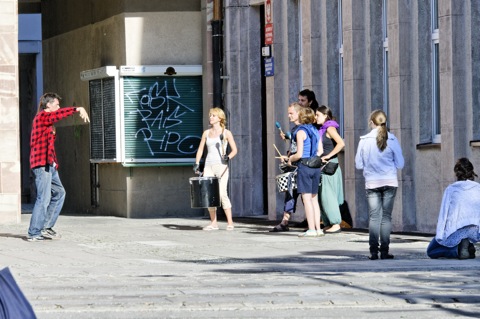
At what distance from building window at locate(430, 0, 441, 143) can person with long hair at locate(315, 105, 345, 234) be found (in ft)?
3.99

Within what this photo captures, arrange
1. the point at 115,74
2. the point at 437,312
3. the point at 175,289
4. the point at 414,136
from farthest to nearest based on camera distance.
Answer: the point at 115,74 < the point at 414,136 < the point at 175,289 < the point at 437,312

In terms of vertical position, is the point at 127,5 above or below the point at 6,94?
above

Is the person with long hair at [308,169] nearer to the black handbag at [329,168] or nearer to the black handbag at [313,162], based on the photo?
the black handbag at [313,162]

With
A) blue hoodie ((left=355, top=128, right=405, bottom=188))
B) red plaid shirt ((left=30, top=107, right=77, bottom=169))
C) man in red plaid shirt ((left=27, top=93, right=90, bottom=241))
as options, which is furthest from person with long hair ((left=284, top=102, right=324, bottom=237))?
blue hoodie ((left=355, top=128, right=405, bottom=188))

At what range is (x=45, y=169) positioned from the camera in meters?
17.6

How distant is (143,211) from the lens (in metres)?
26.1

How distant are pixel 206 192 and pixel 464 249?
248 inches

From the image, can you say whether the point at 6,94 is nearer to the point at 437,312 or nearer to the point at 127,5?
the point at 127,5

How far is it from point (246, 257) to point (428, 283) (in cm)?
360

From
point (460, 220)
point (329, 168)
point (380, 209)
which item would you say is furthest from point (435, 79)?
point (460, 220)

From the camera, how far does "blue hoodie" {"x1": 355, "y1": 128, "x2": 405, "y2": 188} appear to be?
1420 centimetres

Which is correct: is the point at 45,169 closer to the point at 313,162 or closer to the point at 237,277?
the point at 313,162

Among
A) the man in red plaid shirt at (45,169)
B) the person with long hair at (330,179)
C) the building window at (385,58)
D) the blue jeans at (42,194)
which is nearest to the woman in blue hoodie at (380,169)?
the person with long hair at (330,179)

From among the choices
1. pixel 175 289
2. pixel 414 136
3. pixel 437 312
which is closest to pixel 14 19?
pixel 414 136
